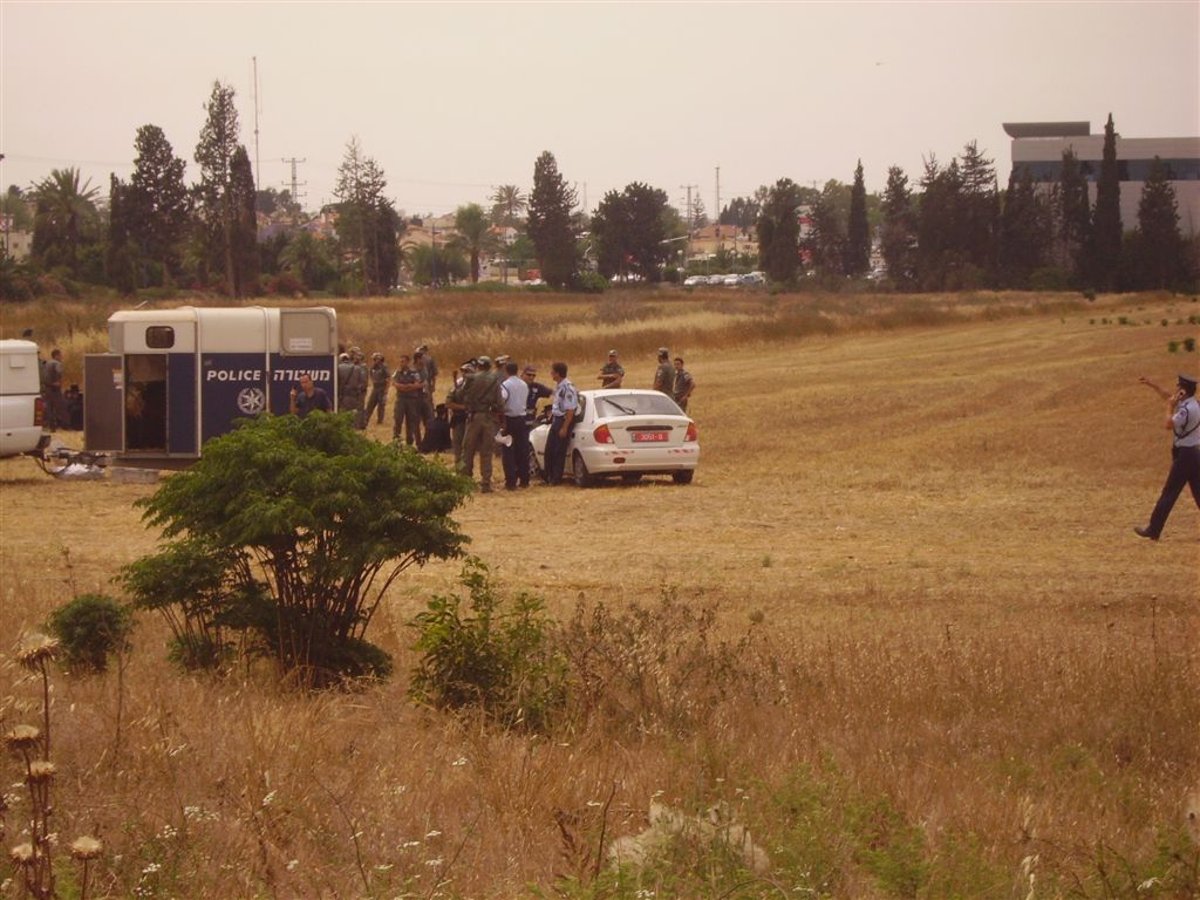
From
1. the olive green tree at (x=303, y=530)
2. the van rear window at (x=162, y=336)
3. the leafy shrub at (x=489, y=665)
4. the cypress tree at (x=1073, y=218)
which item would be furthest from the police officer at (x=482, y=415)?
the cypress tree at (x=1073, y=218)

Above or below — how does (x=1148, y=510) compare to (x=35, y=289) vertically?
below

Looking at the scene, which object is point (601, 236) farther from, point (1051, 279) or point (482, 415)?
point (482, 415)

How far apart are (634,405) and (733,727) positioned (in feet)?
47.8

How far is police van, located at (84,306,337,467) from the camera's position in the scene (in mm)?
23109

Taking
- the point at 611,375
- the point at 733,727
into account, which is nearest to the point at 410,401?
the point at 611,375

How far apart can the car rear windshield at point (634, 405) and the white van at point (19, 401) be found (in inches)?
311

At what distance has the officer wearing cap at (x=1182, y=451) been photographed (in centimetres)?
1535

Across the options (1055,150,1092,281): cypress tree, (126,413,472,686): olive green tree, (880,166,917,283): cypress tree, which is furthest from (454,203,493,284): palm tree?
(126,413,472,686): olive green tree

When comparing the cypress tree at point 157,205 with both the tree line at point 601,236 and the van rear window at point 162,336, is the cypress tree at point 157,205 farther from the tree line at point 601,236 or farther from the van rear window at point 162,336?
the van rear window at point 162,336

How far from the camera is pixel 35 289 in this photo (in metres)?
74.8

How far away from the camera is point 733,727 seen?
719 centimetres

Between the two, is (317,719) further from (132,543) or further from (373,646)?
(132,543)

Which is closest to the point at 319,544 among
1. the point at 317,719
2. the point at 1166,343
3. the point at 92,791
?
the point at 317,719

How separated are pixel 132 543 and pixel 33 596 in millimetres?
4933
